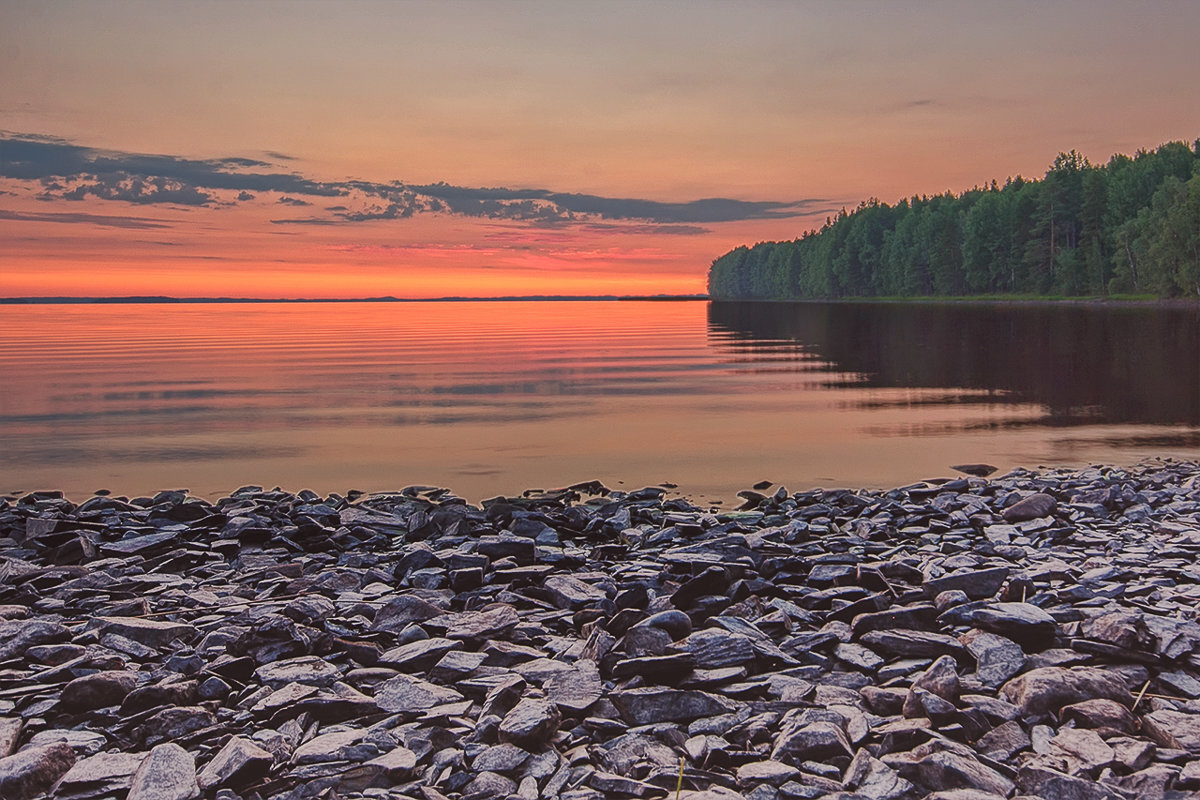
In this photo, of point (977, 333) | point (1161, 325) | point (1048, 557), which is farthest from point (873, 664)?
point (1161, 325)

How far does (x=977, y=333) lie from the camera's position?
239ft

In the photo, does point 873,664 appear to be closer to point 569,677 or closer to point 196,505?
point 569,677

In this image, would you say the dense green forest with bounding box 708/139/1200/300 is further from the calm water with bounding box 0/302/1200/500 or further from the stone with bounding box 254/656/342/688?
the stone with bounding box 254/656/342/688

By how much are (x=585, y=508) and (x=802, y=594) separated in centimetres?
601

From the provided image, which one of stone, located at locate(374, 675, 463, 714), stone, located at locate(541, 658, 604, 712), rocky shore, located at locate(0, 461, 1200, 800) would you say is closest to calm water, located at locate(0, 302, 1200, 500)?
rocky shore, located at locate(0, 461, 1200, 800)

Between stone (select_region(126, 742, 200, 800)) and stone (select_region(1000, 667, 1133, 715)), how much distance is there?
5.65 meters

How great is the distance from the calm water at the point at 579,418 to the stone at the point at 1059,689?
972 centimetres

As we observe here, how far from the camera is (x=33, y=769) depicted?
5.80 meters

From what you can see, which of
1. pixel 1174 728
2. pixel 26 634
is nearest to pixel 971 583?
pixel 1174 728

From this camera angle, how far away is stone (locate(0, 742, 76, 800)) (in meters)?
5.71

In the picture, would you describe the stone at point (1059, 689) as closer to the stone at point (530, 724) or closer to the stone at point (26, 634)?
the stone at point (530, 724)

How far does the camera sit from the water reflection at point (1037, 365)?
2708cm

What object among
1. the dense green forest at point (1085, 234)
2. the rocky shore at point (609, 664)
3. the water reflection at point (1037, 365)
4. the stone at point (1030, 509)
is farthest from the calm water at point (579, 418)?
the dense green forest at point (1085, 234)

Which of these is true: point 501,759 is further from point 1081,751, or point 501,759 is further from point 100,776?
point 1081,751
